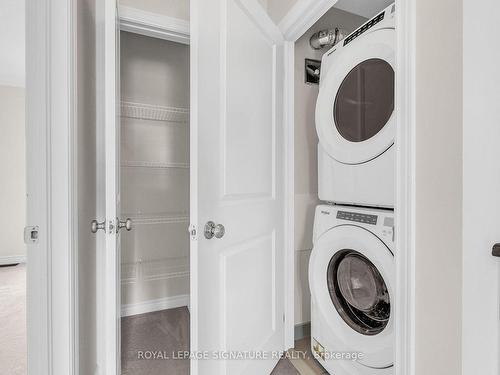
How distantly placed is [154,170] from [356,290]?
176cm

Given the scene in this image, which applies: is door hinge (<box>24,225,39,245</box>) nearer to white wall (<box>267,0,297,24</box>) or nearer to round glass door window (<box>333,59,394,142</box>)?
round glass door window (<box>333,59,394,142</box>)

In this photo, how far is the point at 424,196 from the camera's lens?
83 centimetres

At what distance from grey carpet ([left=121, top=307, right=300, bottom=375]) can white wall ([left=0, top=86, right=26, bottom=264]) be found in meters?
2.41

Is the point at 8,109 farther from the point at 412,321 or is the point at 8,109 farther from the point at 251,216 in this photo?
Result: the point at 412,321

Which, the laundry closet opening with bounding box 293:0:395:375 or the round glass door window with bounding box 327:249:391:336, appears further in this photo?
the round glass door window with bounding box 327:249:391:336

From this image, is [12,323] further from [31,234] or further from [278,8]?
[278,8]

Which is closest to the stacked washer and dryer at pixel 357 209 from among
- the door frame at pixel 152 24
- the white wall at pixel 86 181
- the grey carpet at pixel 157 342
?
the grey carpet at pixel 157 342

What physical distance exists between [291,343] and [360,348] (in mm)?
593

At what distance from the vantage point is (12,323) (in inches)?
75.7

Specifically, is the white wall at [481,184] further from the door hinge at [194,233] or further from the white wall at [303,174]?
the white wall at [303,174]

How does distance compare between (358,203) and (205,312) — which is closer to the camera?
(205,312)

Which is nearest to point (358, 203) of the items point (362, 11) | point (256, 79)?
point (256, 79)

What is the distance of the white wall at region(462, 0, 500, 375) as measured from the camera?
705 millimetres

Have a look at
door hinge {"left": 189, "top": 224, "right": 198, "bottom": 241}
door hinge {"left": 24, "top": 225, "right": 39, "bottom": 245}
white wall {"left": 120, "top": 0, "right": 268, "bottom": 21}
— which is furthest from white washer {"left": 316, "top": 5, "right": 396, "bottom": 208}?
door hinge {"left": 24, "top": 225, "right": 39, "bottom": 245}
